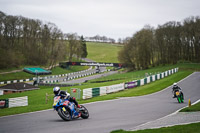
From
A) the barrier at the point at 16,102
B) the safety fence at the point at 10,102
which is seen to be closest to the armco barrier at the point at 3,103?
the safety fence at the point at 10,102

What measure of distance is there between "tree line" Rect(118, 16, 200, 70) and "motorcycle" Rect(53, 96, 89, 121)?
6288 centimetres

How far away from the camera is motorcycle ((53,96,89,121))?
11617mm

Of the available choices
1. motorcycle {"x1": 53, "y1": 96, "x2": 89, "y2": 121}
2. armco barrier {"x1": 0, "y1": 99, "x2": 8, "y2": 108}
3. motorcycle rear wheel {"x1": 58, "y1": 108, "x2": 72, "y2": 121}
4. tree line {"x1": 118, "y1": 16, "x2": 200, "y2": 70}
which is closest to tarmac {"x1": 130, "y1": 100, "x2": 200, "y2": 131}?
motorcycle {"x1": 53, "y1": 96, "x2": 89, "y2": 121}

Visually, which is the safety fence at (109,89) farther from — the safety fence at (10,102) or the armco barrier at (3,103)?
the armco barrier at (3,103)

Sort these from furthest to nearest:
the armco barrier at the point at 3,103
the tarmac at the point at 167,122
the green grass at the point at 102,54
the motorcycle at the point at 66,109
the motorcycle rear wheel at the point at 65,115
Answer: the green grass at the point at 102,54 → the armco barrier at the point at 3,103 → the motorcycle rear wheel at the point at 65,115 → the motorcycle at the point at 66,109 → the tarmac at the point at 167,122

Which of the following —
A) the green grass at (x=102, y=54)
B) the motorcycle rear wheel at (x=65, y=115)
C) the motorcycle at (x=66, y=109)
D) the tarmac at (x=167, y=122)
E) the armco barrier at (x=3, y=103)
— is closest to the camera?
the tarmac at (x=167, y=122)

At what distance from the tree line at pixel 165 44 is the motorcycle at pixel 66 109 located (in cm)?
6288

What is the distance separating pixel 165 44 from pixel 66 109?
73.3 m

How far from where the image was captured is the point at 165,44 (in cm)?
8069

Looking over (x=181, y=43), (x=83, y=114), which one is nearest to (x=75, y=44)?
(x=181, y=43)

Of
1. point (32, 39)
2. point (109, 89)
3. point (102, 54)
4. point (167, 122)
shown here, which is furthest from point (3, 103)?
point (102, 54)

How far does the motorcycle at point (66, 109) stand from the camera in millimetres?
11617

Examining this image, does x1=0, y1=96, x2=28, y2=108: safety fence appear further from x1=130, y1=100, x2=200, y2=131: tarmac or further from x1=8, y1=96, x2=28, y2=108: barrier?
x1=130, y1=100, x2=200, y2=131: tarmac

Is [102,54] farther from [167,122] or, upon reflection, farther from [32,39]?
[167,122]
